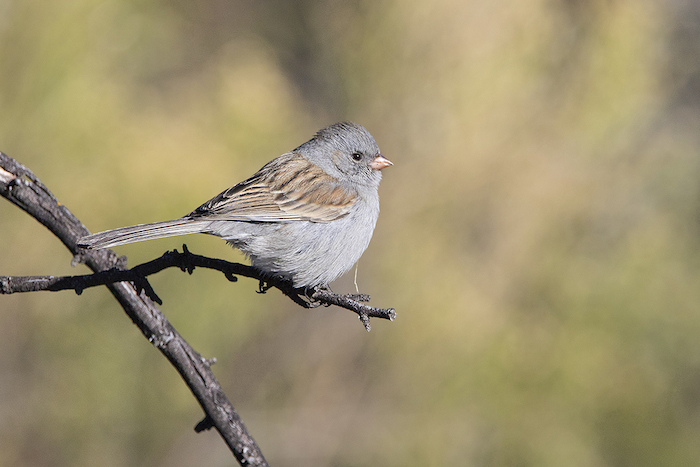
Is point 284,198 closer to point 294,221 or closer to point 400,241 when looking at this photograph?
point 294,221

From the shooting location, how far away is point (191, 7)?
485cm

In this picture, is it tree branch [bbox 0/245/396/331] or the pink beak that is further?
the pink beak

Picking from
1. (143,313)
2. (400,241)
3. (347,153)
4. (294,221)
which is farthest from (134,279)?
(400,241)

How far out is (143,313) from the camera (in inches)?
64.1

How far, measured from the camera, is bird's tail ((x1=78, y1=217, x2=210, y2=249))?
1.36 meters

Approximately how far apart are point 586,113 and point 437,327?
1.88m

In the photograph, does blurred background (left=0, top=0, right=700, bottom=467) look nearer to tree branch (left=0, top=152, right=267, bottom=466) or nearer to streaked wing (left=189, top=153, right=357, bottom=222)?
streaked wing (left=189, top=153, right=357, bottom=222)

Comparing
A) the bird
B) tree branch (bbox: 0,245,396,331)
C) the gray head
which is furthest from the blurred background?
tree branch (bbox: 0,245,396,331)

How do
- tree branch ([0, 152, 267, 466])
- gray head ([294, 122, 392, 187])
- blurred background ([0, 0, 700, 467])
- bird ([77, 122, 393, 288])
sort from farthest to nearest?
blurred background ([0, 0, 700, 467]), gray head ([294, 122, 392, 187]), bird ([77, 122, 393, 288]), tree branch ([0, 152, 267, 466])

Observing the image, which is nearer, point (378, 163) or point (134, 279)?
point (134, 279)

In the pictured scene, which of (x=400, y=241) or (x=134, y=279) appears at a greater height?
(x=400, y=241)

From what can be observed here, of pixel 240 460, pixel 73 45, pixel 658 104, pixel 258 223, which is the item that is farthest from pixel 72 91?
pixel 658 104

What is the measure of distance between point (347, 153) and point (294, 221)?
564mm

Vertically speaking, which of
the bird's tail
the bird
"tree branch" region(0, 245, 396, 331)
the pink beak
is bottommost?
"tree branch" region(0, 245, 396, 331)
